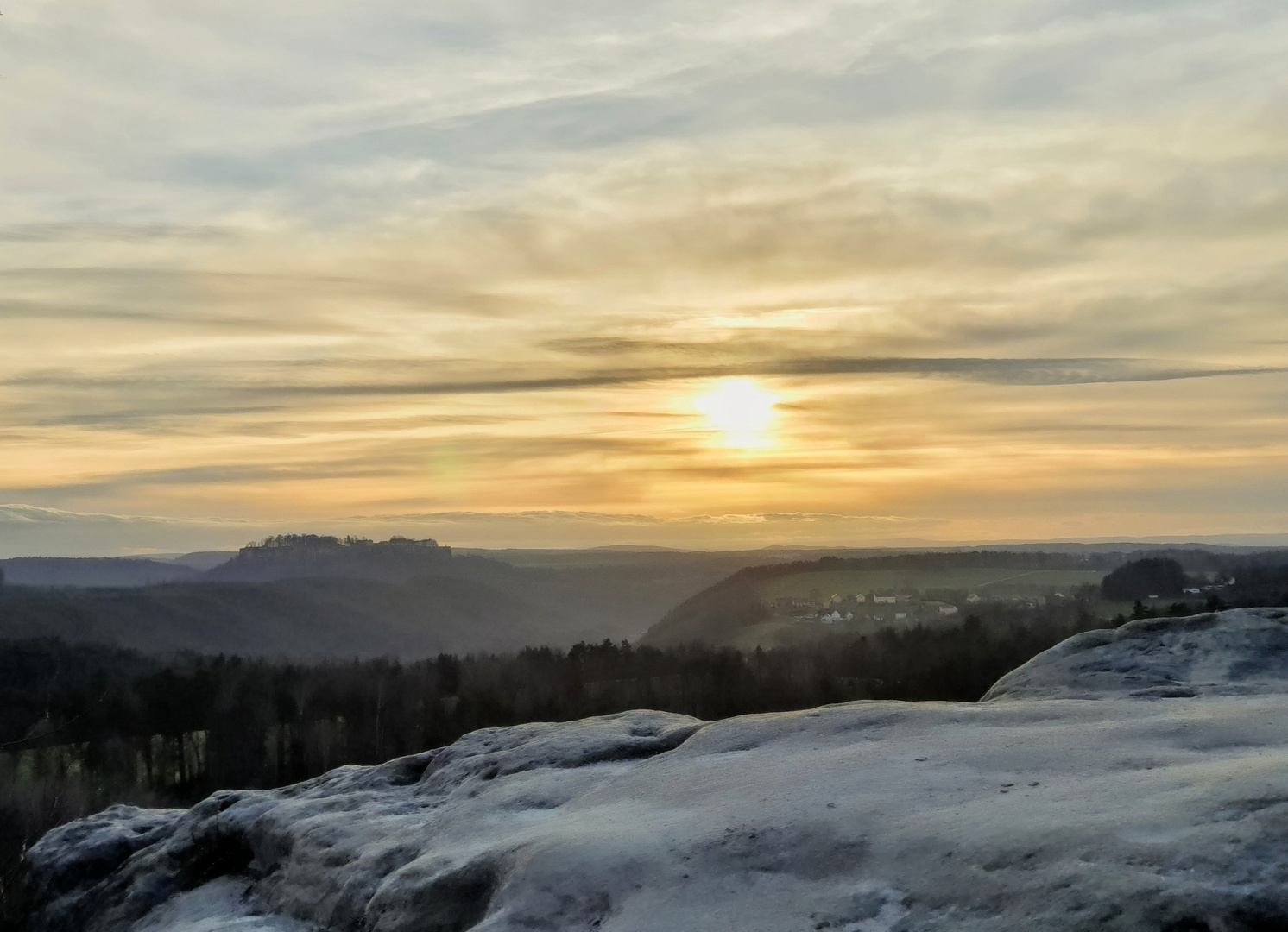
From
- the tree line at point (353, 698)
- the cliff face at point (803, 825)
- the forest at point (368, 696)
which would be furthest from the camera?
the tree line at point (353, 698)

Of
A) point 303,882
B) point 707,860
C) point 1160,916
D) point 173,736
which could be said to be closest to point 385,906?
point 303,882

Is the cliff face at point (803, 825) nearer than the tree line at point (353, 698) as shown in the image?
Yes

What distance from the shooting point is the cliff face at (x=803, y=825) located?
7992 mm

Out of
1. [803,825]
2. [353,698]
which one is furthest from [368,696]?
[803,825]

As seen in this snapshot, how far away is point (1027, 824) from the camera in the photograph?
8688 mm

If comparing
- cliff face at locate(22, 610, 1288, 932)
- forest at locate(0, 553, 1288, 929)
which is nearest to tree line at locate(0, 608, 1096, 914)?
forest at locate(0, 553, 1288, 929)

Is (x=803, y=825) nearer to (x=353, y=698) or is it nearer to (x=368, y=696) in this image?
(x=353, y=698)

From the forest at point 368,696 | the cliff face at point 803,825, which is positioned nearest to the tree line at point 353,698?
the forest at point 368,696

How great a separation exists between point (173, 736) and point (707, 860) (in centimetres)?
10801

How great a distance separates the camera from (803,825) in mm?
10000

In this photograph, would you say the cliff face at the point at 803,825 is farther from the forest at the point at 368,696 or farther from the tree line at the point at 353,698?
the tree line at the point at 353,698

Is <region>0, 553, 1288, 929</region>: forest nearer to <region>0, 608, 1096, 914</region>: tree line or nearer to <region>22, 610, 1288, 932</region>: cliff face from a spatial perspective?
<region>0, 608, 1096, 914</region>: tree line

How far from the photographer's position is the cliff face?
7992 millimetres

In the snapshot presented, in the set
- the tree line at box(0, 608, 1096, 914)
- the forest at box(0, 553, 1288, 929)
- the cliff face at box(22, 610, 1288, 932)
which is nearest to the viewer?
the cliff face at box(22, 610, 1288, 932)
